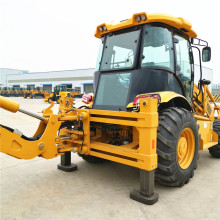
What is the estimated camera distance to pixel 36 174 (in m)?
3.71

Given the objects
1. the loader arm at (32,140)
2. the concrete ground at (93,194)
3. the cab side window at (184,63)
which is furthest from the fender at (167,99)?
the concrete ground at (93,194)

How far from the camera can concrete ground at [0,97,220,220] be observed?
2475 millimetres

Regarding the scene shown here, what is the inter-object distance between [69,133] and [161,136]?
154 centimetres

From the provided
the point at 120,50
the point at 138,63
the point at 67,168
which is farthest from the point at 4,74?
the point at 138,63

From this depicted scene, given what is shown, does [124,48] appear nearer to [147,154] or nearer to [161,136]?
[161,136]

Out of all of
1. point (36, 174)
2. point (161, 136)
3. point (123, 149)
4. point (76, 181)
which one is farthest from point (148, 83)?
point (36, 174)

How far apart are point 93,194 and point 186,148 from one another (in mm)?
1618

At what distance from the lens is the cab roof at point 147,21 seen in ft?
10.6

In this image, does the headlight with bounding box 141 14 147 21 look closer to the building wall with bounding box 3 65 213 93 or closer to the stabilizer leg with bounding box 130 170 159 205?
the stabilizer leg with bounding box 130 170 159 205

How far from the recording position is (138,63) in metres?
3.32

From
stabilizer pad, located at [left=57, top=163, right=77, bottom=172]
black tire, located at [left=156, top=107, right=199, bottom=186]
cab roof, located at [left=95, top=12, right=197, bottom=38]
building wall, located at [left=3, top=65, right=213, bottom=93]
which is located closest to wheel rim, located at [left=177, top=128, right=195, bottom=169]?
black tire, located at [left=156, top=107, right=199, bottom=186]

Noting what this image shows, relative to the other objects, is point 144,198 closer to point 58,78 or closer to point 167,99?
point 167,99

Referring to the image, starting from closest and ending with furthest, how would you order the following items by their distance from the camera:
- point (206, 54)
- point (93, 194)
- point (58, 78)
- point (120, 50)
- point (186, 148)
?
point (93, 194)
point (186, 148)
point (120, 50)
point (206, 54)
point (58, 78)

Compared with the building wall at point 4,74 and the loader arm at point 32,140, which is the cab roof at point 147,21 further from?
the building wall at point 4,74
